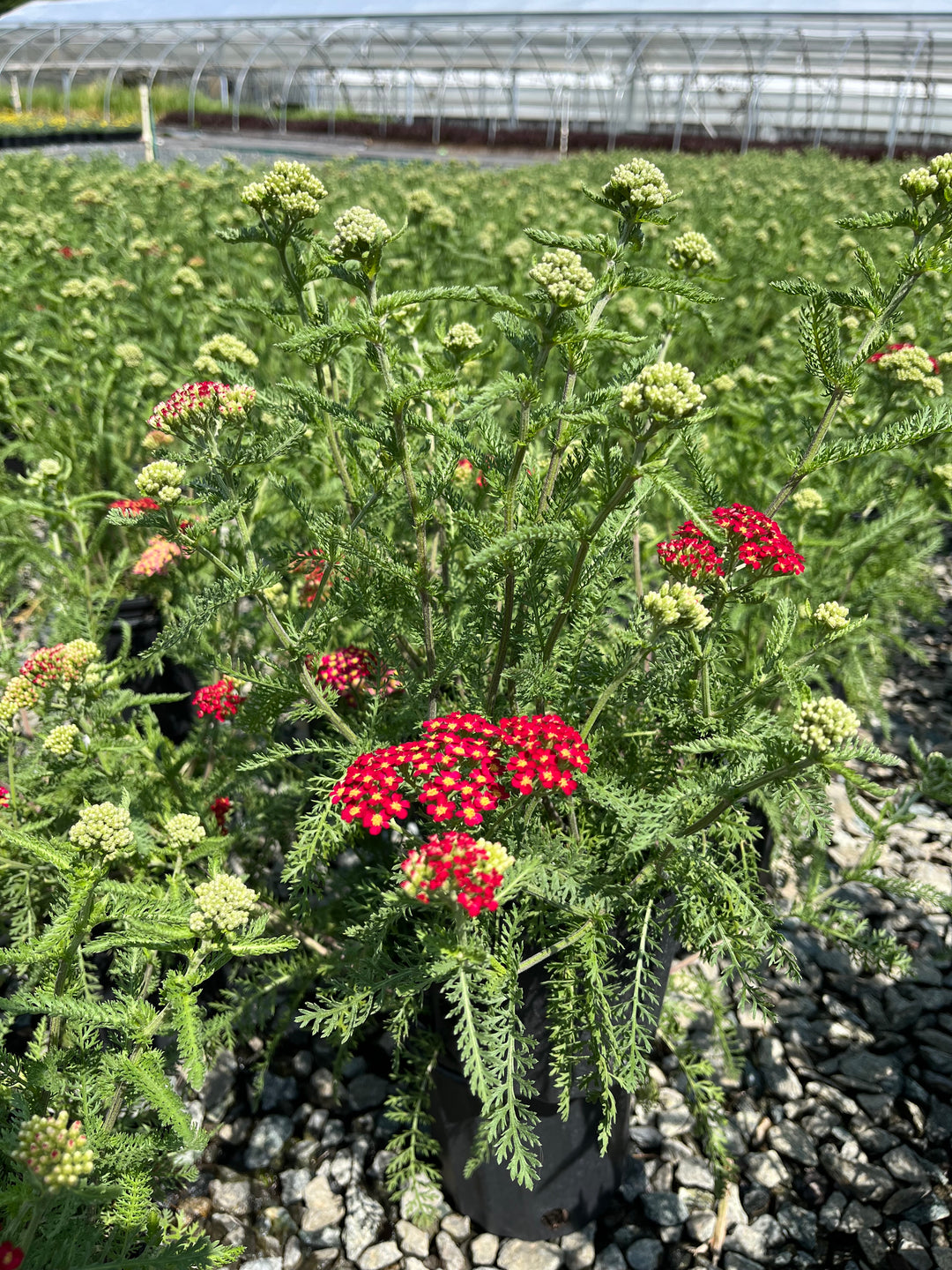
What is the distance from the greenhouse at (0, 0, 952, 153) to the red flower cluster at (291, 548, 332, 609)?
64.8ft

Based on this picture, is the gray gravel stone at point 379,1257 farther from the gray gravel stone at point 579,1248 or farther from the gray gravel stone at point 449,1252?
the gray gravel stone at point 579,1248

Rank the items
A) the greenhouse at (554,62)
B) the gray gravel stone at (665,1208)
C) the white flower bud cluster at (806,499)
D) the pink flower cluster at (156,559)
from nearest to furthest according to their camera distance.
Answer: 1. the gray gravel stone at (665,1208)
2. the white flower bud cluster at (806,499)
3. the pink flower cluster at (156,559)
4. the greenhouse at (554,62)

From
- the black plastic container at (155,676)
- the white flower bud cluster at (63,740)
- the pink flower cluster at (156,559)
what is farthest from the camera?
the black plastic container at (155,676)

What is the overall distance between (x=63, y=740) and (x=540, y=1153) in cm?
136

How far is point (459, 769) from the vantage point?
1.47m

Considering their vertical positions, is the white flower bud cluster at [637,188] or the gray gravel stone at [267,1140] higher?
the white flower bud cluster at [637,188]

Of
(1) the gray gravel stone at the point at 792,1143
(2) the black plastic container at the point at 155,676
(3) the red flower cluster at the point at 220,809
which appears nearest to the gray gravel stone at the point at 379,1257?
(1) the gray gravel stone at the point at 792,1143

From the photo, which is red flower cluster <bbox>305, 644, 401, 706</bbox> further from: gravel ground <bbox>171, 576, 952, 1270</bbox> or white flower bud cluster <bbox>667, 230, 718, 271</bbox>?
white flower bud cluster <bbox>667, 230, 718, 271</bbox>

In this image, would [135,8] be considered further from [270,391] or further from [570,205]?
[270,391]

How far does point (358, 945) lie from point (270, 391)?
46.5 inches

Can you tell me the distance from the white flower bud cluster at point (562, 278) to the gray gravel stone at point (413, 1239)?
2.03 meters

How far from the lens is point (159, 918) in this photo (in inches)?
55.8

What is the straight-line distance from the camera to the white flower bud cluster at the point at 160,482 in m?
1.51

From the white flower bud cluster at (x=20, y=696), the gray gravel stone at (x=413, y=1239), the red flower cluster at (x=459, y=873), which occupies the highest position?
the red flower cluster at (x=459, y=873)
